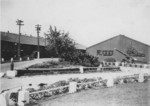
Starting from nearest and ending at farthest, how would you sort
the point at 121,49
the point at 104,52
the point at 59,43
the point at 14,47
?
the point at 59,43
the point at 121,49
the point at 14,47
the point at 104,52

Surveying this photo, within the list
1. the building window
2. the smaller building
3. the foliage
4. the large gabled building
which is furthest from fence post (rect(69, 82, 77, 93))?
the building window

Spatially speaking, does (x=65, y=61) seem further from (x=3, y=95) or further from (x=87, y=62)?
(x=3, y=95)

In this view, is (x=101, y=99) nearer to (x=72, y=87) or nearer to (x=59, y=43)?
(x=72, y=87)

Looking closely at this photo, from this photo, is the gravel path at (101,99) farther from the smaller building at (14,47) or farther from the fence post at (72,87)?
the smaller building at (14,47)

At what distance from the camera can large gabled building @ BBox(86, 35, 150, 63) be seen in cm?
4022

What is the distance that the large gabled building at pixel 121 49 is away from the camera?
40.2m

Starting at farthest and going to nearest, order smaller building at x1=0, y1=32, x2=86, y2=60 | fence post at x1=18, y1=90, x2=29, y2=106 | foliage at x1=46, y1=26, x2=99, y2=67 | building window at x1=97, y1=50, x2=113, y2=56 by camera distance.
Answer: building window at x1=97, y1=50, x2=113, y2=56 < smaller building at x1=0, y1=32, x2=86, y2=60 < foliage at x1=46, y1=26, x2=99, y2=67 < fence post at x1=18, y1=90, x2=29, y2=106

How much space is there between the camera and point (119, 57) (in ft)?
139

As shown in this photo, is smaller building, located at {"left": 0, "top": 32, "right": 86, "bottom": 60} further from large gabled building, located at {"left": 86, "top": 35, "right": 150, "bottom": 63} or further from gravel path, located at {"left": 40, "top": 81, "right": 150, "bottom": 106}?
gravel path, located at {"left": 40, "top": 81, "right": 150, "bottom": 106}

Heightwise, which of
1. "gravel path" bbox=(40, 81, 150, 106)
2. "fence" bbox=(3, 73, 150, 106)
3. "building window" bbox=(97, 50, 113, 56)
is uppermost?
"building window" bbox=(97, 50, 113, 56)

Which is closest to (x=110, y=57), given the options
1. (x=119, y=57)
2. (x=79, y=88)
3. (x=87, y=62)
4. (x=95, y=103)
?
(x=119, y=57)

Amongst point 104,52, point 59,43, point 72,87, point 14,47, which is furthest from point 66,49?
point 72,87

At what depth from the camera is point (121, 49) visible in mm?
42438

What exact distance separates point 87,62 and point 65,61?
11.7 ft
